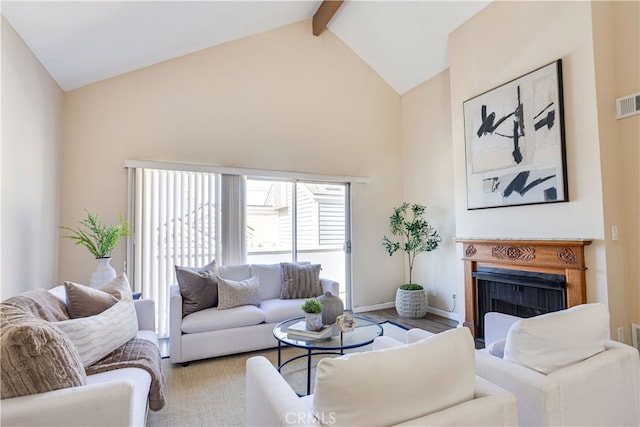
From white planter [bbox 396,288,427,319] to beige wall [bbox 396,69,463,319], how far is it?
32 cm

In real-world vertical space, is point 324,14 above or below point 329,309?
above

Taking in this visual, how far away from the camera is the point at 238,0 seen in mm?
3324

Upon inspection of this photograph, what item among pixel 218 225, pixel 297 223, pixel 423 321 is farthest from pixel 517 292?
pixel 218 225

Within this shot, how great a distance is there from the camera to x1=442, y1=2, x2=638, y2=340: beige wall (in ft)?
8.81

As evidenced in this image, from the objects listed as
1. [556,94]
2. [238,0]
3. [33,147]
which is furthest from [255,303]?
[556,94]

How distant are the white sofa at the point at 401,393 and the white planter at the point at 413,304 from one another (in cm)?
326

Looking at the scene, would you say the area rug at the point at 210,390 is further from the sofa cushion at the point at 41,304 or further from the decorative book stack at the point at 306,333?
the sofa cushion at the point at 41,304

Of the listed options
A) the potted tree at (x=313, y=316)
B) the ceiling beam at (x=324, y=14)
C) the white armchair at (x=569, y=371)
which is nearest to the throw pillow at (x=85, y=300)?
the potted tree at (x=313, y=316)

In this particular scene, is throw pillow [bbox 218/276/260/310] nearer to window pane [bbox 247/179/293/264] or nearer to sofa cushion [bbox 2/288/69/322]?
window pane [bbox 247/179/293/264]

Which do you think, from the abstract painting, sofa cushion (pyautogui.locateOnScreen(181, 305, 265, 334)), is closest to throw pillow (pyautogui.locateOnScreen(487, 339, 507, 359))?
the abstract painting

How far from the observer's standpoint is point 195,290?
3.23m

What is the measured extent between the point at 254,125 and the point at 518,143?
3.12 m

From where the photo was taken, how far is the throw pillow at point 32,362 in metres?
1.24

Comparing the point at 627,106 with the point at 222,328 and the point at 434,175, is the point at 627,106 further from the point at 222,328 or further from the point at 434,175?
the point at 222,328
